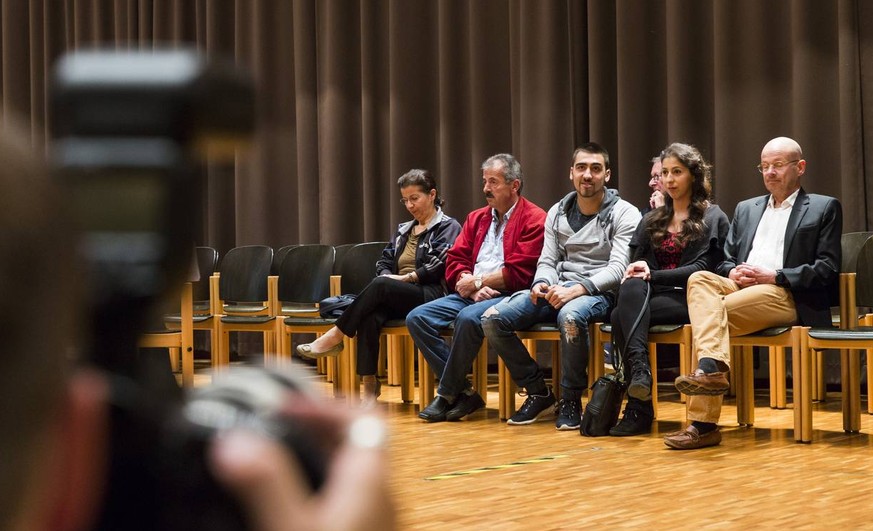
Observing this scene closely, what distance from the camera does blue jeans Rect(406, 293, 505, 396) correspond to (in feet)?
15.6

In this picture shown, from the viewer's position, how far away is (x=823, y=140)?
538 cm

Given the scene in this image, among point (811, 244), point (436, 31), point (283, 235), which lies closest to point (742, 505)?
point (811, 244)

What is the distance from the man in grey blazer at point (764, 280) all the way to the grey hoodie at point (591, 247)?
1.52 feet

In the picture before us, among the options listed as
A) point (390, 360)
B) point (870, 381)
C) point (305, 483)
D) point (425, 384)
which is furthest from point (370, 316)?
point (305, 483)

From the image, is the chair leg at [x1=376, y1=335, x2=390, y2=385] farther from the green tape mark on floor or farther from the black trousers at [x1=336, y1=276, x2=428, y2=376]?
the green tape mark on floor

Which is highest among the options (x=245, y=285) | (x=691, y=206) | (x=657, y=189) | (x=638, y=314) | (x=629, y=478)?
(x=657, y=189)

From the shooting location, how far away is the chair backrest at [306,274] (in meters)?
5.75

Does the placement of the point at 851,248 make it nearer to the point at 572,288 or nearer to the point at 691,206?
the point at 691,206

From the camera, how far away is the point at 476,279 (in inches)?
196

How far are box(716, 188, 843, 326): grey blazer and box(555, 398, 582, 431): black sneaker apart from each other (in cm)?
96

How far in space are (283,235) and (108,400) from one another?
7430 mm

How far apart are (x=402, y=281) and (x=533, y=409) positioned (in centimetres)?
98

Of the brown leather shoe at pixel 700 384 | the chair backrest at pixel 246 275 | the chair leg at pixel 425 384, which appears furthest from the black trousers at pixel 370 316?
the brown leather shoe at pixel 700 384

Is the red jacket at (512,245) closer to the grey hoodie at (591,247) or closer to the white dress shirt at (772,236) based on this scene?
the grey hoodie at (591,247)
